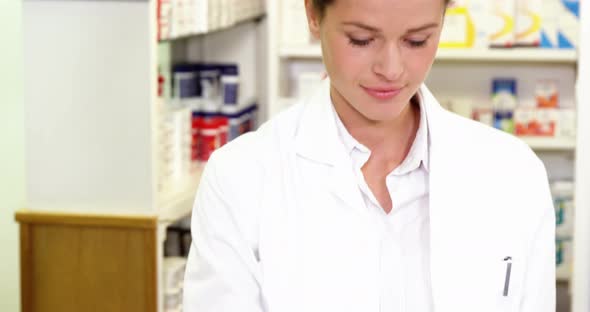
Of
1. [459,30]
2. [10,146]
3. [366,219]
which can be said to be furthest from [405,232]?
[459,30]

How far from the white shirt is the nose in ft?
0.71

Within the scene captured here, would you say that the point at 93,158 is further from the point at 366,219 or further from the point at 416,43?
the point at 416,43

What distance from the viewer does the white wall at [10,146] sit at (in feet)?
10.6

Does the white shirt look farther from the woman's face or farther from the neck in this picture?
the woman's face

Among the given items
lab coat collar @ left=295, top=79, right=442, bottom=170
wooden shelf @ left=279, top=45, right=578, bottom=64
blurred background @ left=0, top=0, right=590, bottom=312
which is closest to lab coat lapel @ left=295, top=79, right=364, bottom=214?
lab coat collar @ left=295, top=79, right=442, bottom=170

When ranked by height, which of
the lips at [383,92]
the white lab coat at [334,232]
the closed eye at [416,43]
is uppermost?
the closed eye at [416,43]

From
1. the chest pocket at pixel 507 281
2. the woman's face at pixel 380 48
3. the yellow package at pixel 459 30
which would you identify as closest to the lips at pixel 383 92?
the woman's face at pixel 380 48

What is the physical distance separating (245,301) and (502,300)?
417mm

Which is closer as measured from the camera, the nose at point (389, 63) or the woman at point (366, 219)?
the nose at point (389, 63)

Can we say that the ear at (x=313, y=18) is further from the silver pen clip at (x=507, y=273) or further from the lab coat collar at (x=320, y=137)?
the silver pen clip at (x=507, y=273)

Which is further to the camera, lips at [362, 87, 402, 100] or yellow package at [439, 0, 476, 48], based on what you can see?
yellow package at [439, 0, 476, 48]

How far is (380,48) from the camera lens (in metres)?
1.62

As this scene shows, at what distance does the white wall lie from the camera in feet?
10.6

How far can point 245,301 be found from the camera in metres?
1.71
